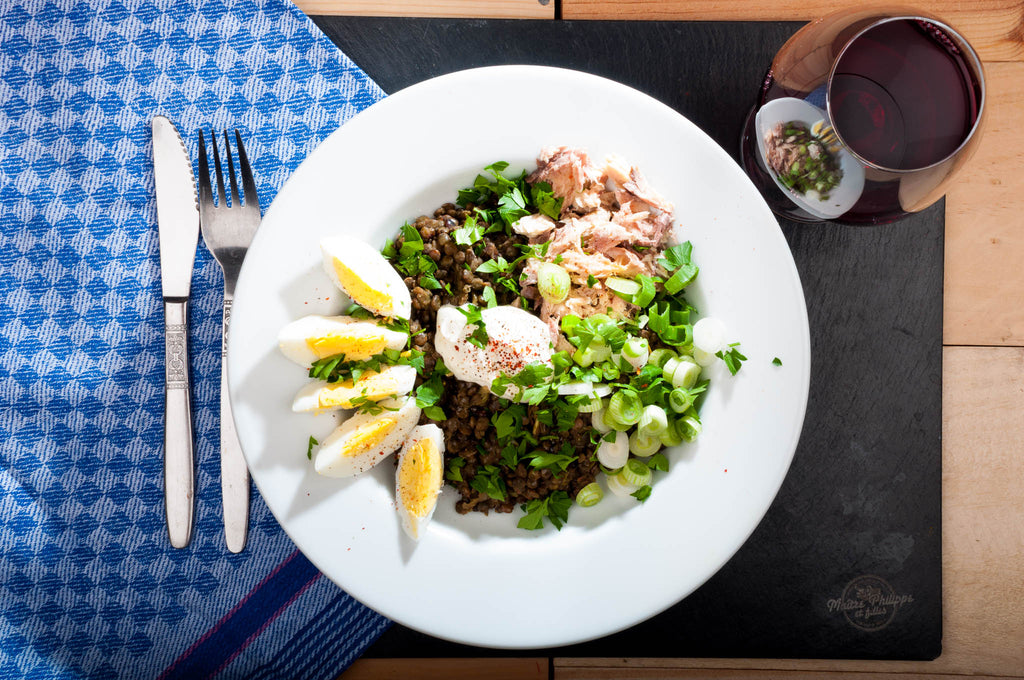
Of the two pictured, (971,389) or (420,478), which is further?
(971,389)

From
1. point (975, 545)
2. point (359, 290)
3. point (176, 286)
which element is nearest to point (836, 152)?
point (359, 290)

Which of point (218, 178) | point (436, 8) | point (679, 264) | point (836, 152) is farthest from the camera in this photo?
point (436, 8)

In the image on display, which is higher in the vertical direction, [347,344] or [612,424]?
[347,344]

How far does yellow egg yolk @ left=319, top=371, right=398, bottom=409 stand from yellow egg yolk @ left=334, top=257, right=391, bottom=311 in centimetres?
12

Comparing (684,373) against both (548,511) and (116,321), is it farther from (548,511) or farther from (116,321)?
(116,321)

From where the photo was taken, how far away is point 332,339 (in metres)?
1.14

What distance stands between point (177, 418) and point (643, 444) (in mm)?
937

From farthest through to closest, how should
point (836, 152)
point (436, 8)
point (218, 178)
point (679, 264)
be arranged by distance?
point (436, 8)
point (218, 178)
point (679, 264)
point (836, 152)

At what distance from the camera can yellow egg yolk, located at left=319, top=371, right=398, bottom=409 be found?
3.79 ft

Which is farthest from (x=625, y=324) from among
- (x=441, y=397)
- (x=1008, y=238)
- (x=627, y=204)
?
(x=1008, y=238)

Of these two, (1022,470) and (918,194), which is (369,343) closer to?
(918,194)

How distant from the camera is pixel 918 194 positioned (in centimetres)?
113

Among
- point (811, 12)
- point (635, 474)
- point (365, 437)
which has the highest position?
point (811, 12)

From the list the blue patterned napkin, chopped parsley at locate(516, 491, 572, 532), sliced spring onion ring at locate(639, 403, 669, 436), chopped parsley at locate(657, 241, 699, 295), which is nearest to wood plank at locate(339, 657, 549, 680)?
the blue patterned napkin
